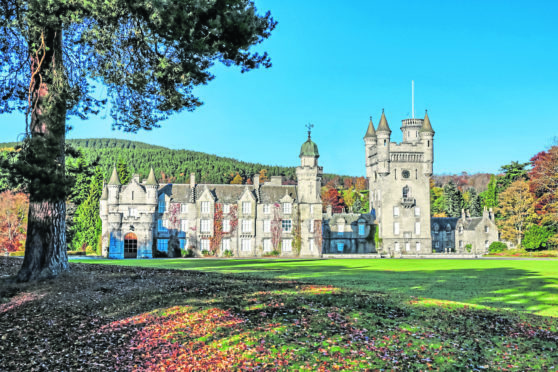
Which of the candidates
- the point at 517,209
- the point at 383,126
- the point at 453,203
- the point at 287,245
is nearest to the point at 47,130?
the point at 287,245

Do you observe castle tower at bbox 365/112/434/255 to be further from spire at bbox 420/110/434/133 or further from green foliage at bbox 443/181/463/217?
green foliage at bbox 443/181/463/217

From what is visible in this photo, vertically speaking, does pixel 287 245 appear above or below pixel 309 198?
below

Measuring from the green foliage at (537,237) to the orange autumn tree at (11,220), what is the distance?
61.7 metres

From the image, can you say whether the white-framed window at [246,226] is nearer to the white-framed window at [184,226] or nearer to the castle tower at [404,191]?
the white-framed window at [184,226]

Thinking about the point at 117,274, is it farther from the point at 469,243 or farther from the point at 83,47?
the point at 469,243

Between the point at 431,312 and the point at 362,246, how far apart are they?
5594cm

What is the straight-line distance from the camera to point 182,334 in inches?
415

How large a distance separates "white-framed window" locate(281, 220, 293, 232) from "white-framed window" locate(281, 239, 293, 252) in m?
1.27

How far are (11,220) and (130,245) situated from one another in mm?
16502

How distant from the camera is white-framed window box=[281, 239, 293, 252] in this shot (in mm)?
59469

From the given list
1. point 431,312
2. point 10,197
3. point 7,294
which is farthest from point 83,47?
point 10,197

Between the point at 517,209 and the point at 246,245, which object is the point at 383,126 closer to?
the point at 517,209

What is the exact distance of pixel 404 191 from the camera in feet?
227

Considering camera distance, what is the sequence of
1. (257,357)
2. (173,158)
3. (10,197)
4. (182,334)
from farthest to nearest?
(173,158)
(10,197)
(182,334)
(257,357)
